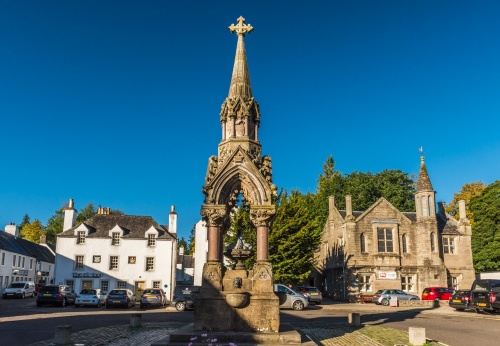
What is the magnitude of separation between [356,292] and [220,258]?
29.5m

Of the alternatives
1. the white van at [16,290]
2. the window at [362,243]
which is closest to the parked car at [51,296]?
the white van at [16,290]

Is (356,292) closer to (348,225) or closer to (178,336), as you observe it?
(348,225)

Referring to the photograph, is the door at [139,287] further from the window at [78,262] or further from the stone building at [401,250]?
the stone building at [401,250]

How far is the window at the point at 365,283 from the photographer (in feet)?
133

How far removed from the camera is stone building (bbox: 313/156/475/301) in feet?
133

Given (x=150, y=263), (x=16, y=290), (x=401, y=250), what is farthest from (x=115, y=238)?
(x=401, y=250)

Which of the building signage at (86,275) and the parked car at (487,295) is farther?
the building signage at (86,275)

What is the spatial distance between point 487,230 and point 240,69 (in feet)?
147

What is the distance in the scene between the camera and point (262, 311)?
500 inches

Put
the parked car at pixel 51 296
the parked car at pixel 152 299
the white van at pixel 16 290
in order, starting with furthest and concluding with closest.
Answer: the white van at pixel 16 290 < the parked car at pixel 152 299 < the parked car at pixel 51 296

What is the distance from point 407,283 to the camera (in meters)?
41.3

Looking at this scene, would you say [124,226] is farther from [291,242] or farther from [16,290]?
[291,242]

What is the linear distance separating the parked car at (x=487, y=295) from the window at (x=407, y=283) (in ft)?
44.9

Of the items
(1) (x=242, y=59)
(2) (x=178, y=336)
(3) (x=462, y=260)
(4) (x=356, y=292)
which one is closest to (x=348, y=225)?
(4) (x=356, y=292)
